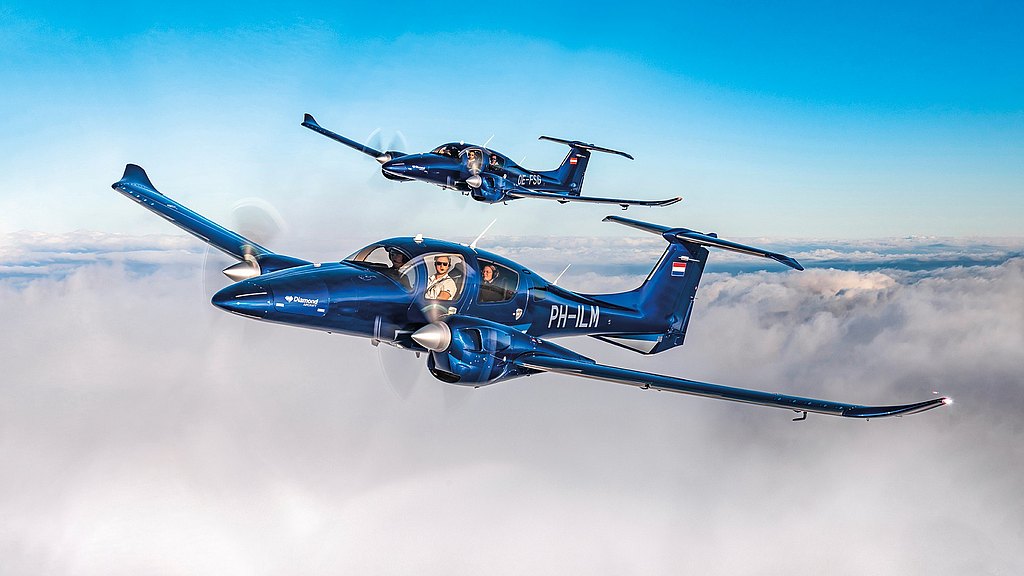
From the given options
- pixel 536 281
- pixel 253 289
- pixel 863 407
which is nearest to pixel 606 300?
pixel 536 281

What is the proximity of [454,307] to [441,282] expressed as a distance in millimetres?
707

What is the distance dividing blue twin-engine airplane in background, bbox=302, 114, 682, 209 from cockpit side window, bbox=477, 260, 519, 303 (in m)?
11.5

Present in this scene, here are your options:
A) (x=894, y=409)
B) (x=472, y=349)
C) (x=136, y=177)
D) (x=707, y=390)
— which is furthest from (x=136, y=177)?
(x=894, y=409)

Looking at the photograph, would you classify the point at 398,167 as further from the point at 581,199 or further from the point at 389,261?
the point at 389,261

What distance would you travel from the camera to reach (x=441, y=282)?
16609 millimetres

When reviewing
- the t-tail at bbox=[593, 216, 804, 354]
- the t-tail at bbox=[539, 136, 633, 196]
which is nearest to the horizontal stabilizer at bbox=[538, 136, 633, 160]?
the t-tail at bbox=[539, 136, 633, 196]

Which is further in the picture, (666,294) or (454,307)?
(666,294)

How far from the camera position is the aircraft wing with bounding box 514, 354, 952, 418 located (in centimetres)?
1356

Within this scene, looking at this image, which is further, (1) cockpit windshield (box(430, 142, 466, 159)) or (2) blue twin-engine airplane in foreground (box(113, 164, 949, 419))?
(1) cockpit windshield (box(430, 142, 466, 159))

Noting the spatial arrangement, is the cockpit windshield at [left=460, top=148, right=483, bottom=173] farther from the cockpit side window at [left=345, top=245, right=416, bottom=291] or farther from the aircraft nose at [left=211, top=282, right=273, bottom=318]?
the aircraft nose at [left=211, top=282, right=273, bottom=318]

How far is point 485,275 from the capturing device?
56.9ft

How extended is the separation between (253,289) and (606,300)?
11.1 meters

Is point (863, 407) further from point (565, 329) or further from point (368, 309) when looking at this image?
point (368, 309)

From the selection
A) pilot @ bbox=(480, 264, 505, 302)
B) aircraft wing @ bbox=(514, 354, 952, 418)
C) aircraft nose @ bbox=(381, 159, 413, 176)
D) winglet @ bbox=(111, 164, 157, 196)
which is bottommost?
aircraft wing @ bbox=(514, 354, 952, 418)
